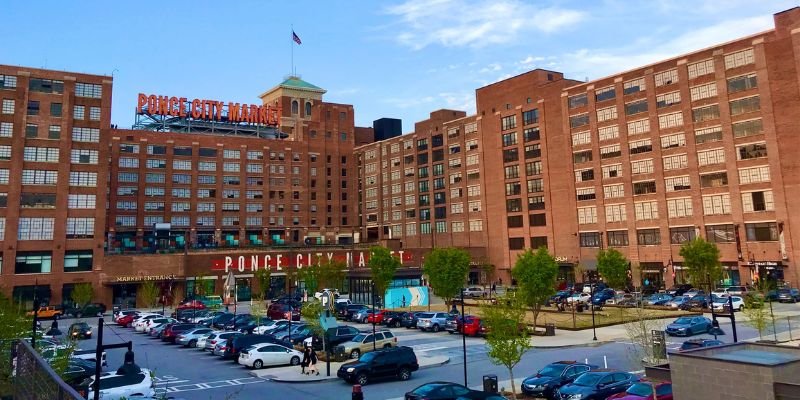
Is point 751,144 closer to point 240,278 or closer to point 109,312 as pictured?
point 240,278

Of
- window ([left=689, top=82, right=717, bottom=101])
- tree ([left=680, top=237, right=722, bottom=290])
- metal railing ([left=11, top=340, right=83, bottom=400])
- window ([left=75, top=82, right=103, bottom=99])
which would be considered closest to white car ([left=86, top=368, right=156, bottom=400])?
metal railing ([left=11, top=340, right=83, bottom=400])

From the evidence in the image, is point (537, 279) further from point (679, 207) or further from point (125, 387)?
point (679, 207)

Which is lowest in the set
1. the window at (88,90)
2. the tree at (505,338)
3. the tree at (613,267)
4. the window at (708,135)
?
the tree at (505,338)

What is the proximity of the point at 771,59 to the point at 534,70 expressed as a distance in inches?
1534

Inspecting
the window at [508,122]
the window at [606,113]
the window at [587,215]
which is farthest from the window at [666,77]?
the window at [508,122]

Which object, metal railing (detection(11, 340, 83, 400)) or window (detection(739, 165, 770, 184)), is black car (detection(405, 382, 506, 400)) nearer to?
metal railing (detection(11, 340, 83, 400))

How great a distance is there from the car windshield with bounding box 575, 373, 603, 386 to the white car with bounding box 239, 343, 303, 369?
18623mm

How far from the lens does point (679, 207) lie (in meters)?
81.9

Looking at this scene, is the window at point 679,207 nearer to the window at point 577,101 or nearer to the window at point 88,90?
the window at point 577,101

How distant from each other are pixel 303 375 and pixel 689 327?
29990 mm

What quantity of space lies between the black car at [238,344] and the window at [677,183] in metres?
68.8

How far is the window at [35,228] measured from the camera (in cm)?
7275

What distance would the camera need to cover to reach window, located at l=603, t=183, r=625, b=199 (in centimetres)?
8938

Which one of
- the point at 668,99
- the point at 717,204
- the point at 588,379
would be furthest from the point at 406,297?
the point at 668,99
